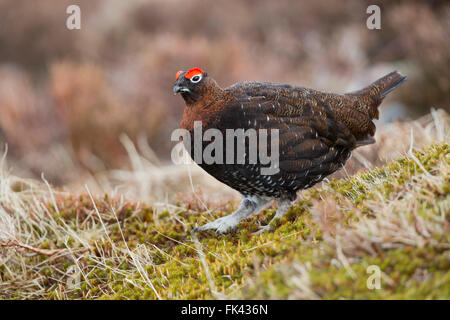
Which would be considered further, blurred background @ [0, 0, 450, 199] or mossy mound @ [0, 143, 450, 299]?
blurred background @ [0, 0, 450, 199]

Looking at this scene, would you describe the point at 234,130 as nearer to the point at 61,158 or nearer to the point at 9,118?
the point at 61,158

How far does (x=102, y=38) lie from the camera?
45.4 ft

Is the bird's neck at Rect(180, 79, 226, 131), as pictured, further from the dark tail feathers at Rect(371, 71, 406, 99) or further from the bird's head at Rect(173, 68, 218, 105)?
the dark tail feathers at Rect(371, 71, 406, 99)

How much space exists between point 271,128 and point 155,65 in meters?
6.80

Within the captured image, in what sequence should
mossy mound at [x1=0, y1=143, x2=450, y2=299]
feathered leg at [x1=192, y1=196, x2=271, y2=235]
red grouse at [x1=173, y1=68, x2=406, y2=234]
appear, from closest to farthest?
mossy mound at [x1=0, y1=143, x2=450, y2=299], red grouse at [x1=173, y1=68, x2=406, y2=234], feathered leg at [x1=192, y1=196, x2=271, y2=235]

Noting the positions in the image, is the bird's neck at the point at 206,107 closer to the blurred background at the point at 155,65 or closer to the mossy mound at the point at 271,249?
the mossy mound at the point at 271,249

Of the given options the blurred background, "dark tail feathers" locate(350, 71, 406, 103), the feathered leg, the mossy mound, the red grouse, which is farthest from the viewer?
the blurred background

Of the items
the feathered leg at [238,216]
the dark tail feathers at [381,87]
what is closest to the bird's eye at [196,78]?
the feathered leg at [238,216]

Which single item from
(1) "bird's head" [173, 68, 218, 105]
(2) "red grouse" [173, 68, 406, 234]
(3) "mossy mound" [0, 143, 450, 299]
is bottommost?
(3) "mossy mound" [0, 143, 450, 299]

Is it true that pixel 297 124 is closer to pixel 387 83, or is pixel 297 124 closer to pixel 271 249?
pixel 271 249

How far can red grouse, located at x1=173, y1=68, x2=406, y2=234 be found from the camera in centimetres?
360

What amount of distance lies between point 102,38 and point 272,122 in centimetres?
1168

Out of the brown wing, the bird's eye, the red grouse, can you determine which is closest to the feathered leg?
the red grouse

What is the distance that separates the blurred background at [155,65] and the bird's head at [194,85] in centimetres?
225
